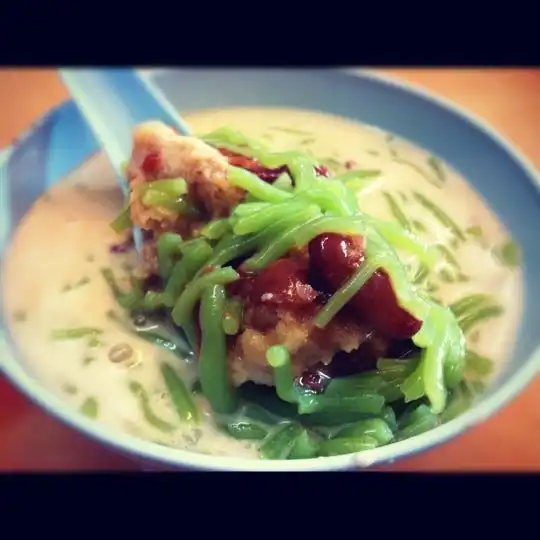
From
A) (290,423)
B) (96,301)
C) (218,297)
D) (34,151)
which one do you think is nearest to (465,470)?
(290,423)

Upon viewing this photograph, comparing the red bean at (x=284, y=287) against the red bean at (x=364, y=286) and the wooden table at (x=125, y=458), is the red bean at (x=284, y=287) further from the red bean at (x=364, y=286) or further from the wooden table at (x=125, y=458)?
the wooden table at (x=125, y=458)

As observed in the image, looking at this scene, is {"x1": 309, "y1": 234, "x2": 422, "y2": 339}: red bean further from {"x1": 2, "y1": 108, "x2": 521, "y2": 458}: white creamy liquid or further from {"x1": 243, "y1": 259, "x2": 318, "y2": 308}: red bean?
{"x1": 2, "y1": 108, "x2": 521, "y2": 458}: white creamy liquid

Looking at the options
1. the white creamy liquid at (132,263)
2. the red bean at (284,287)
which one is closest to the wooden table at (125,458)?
the white creamy liquid at (132,263)

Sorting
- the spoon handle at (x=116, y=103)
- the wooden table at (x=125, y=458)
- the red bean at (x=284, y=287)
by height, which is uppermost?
the spoon handle at (x=116, y=103)

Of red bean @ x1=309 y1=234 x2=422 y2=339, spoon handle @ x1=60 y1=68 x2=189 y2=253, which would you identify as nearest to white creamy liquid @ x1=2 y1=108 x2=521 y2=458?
spoon handle @ x1=60 y1=68 x2=189 y2=253

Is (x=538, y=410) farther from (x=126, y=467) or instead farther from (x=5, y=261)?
(x=5, y=261)
